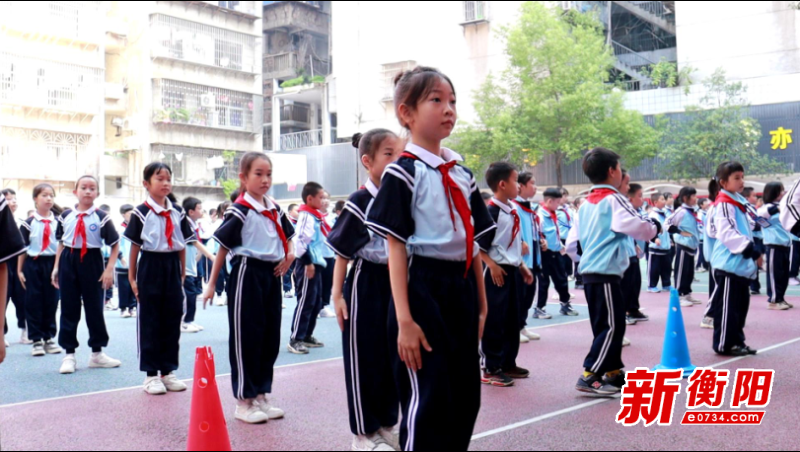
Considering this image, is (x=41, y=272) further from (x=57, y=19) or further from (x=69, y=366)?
(x=57, y=19)

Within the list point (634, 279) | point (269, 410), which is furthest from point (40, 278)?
point (634, 279)

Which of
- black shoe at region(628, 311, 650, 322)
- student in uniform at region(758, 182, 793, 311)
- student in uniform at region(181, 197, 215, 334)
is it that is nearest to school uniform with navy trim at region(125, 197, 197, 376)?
student in uniform at region(181, 197, 215, 334)

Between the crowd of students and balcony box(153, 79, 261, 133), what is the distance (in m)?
→ 23.1

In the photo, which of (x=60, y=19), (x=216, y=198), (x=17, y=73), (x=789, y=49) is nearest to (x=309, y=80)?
(x=216, y=198)

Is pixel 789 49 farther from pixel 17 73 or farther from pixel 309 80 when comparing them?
pixel 309 80

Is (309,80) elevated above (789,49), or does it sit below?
above

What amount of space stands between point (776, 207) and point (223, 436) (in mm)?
9757

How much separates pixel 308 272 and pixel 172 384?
2.23m

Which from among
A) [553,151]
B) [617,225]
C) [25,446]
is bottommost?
[25,446]

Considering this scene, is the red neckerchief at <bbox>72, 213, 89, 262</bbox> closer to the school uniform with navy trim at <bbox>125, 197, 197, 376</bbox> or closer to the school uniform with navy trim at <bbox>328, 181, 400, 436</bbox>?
the school uniform with navy trim at <bbox>125, 197, 197, 376</bbox>

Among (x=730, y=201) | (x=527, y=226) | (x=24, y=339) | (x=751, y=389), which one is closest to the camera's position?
(x=751, y=389)

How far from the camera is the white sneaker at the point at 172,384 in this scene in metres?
5.74

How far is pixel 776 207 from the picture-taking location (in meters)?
11.2

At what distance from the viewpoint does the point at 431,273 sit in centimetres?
310
